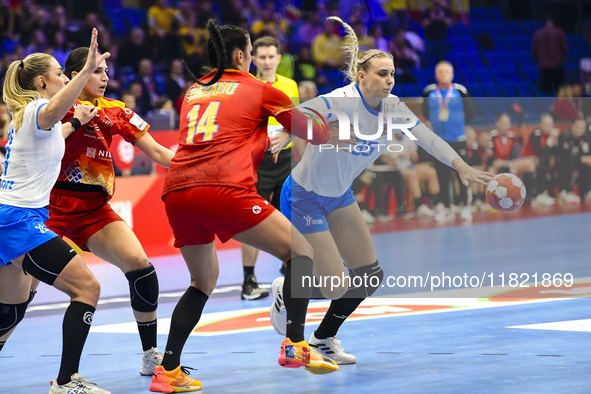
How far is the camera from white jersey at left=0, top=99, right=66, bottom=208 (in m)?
3.97

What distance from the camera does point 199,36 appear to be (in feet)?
51.5

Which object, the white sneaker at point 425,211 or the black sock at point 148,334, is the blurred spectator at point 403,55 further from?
the black sock at point 148,334

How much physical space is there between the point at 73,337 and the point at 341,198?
6.25 feet

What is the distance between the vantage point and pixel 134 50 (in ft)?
46.8

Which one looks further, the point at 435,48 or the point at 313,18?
the point at 435,48

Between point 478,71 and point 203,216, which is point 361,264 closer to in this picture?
Result: point 203,216

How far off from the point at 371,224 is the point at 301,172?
23.2ft

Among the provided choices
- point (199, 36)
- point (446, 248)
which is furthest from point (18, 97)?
point (199, 36)

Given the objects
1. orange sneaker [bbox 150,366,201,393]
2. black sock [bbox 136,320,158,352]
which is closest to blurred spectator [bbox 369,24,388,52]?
black sock [bbox 136,320,158,352]

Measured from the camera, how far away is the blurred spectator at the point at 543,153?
12.2m

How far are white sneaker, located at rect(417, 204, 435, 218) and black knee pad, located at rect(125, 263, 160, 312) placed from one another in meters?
7.67

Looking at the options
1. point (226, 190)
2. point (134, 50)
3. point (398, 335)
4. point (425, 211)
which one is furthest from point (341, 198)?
point (134, 50)

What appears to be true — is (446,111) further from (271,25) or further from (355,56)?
(271,25)

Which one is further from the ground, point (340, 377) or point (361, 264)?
point (361, 264)
